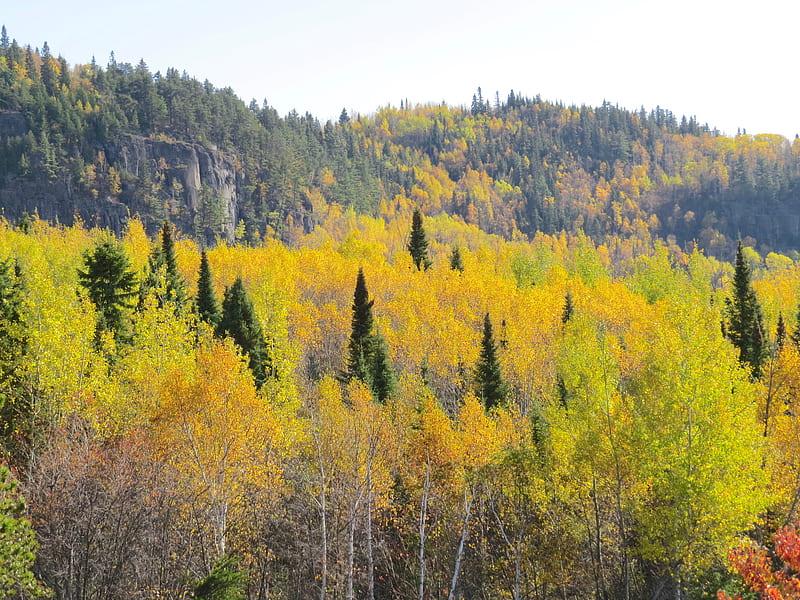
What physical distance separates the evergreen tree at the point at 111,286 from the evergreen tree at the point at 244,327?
7469mm

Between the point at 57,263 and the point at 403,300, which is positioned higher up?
the point at 57,263

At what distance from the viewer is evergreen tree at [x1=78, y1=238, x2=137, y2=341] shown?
38.6 meters

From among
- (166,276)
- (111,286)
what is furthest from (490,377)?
(111,286)

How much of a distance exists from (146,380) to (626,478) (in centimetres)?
2333

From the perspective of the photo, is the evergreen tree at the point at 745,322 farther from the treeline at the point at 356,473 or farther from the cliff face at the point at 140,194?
the cliff face at the point at 140,194

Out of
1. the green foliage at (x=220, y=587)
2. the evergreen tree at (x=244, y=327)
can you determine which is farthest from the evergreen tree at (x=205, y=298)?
the green foliage at (x=220, y=587)

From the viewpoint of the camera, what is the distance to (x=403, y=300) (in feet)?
206

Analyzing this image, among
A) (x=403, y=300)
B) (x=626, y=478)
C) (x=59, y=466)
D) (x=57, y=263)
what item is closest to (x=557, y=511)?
(x=626, y=478)

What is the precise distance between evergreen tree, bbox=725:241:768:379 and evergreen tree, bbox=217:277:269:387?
1562 inches

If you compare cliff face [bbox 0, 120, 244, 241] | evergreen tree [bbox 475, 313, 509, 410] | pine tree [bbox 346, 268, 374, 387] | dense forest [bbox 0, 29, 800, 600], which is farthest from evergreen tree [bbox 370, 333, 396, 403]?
cliff face [bbox 0, 120, 244, 241]

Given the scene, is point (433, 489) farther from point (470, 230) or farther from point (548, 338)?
point (470, 230)

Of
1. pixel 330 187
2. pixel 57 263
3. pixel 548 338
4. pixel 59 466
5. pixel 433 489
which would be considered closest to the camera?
pixel 59 466

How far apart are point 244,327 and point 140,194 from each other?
9879 cm

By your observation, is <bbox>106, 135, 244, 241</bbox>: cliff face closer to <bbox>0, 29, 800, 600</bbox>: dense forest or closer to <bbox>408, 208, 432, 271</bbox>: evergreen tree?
<bbox>408, 208, 432, 271</bbox>: evergreen tree
